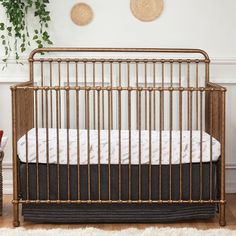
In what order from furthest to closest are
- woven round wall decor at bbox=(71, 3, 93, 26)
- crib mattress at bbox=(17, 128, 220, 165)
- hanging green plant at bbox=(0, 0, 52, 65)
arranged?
woven round wall decor at bbox=(71, 3, 93, 26) < hanging green plant at bbox=(0, 0, 52, 65) < crib mattress at bbox=(17, 128, 220, 165)

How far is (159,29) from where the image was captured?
4102 millimetres

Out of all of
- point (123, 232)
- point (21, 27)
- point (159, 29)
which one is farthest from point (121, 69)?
point (123, 232)

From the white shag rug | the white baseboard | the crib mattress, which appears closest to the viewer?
the white shag rug

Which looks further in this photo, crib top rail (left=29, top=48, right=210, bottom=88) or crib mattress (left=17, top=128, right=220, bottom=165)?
crib top rail (left=29, top=48, right=210, bottom=88)

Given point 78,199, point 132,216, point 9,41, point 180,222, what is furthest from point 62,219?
point 9,41

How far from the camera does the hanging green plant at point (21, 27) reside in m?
3.96

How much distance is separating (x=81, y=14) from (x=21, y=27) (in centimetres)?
41

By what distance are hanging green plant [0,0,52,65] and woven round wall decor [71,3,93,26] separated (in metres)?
0.17

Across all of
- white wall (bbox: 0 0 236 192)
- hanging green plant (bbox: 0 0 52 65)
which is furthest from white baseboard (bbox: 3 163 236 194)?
hanging green plant (bbox: 0 0 52 65)

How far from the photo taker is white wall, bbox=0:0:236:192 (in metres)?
4.09

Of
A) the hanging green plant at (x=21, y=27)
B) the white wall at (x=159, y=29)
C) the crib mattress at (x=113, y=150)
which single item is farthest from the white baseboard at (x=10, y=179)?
the crib mattress at (x=113, y=150)

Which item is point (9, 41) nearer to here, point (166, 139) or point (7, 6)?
point (7, 6)

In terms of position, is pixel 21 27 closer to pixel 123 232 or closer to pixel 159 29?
pixel 159 29

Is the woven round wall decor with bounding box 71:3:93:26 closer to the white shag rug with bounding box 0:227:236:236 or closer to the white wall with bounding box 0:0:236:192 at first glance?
the white wall with bounding box 0:0:236:192
